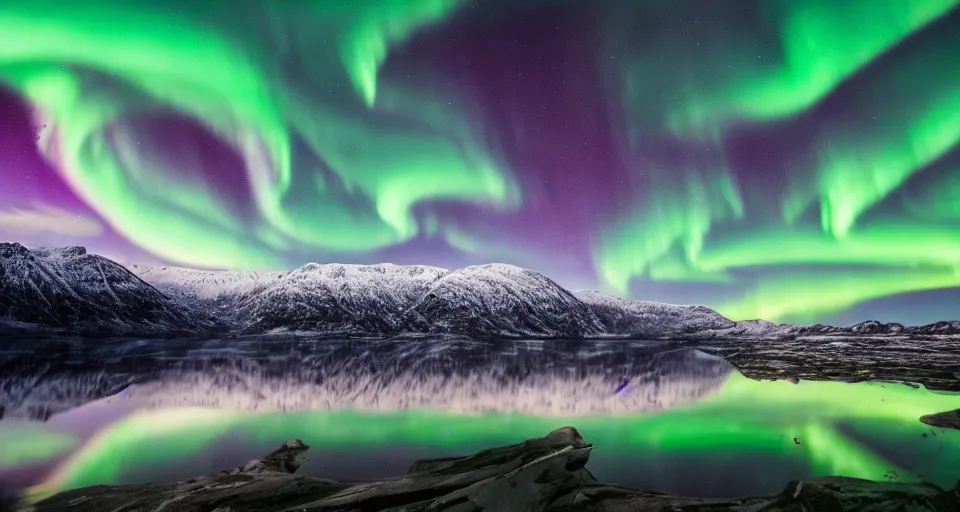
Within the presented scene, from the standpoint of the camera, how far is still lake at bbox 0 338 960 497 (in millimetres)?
15281

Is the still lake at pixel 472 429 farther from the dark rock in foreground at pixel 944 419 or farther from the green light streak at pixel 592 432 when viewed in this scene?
Answer: the dark rock in foreground at pixel 944 419

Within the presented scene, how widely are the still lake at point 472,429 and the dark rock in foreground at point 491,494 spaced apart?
200cm

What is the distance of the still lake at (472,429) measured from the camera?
15.3 m

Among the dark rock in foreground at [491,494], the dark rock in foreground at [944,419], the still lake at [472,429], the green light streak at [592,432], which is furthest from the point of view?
the dark rock in foreground at [944,419]

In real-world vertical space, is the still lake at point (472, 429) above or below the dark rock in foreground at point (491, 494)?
below

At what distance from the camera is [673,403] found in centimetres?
3019

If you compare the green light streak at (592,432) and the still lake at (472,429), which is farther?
the green light streak at (592,432)

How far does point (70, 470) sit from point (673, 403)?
28793 mm

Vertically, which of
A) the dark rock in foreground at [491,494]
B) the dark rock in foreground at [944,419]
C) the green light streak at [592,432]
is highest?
the dark rock in foreground at [491,494]

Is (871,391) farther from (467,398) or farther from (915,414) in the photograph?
(467,398)

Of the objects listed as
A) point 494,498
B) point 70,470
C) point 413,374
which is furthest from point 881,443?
point 413,374

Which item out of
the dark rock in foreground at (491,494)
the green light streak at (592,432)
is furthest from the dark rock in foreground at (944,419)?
the dark rock in foreground at (491,494)

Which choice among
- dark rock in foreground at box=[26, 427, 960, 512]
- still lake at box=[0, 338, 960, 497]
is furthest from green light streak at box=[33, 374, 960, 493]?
dark rock in foreground at box=[26, 427, 960, 512]

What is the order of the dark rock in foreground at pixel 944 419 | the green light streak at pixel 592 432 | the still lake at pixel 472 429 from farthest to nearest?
the dark rock in foreground at pixel 944 419 → the green light streak at pixel 592 432 → the still lake at pixel 472 429
